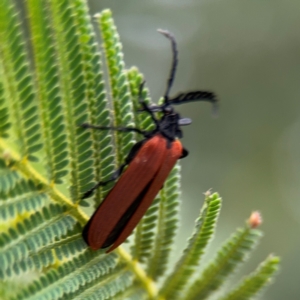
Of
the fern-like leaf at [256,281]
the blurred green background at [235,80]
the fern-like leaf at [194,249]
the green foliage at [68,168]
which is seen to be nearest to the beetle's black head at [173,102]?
the green foliage at [68,168]

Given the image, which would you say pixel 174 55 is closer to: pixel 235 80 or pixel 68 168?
pixel 68 168

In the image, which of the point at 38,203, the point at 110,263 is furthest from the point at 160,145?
the point at 38,203

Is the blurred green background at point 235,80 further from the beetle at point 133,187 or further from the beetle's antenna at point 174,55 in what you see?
the beetle at point 133,187

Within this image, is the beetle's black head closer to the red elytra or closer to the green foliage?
the red elytra

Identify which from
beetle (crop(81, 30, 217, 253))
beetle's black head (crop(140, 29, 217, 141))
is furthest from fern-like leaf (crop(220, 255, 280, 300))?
beetle's black head (crop(140, 29, 217, 141))

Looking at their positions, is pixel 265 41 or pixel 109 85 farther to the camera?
pixel 265 41

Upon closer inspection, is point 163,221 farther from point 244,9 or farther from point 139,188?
point 244,9

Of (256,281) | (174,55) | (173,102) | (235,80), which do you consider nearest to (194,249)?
(256,281)
